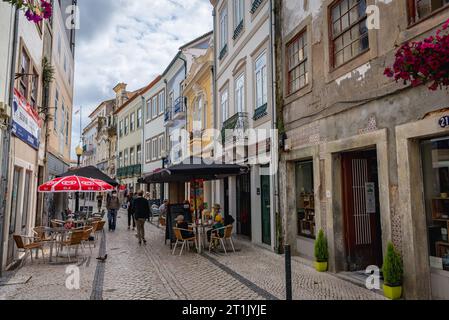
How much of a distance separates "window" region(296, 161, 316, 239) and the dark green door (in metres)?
1.43

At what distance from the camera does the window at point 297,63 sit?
9.71 metres

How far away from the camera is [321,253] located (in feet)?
27.0

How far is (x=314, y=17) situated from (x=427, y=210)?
16.8 feet

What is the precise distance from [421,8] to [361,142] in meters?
2.35

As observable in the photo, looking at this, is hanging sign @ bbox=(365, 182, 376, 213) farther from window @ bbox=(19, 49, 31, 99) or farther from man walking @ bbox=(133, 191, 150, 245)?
window @ bbox=(19, 49, 31, 99)

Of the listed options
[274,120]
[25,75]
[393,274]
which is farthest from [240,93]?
[393,274]

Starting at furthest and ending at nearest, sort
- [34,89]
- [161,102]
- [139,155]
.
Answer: [139,155]
[161,102]
[34,89]

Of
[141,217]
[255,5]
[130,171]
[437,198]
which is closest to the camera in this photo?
[437,198]

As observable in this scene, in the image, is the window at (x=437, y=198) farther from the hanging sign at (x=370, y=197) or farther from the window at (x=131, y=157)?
the window at (x=131, y=157)

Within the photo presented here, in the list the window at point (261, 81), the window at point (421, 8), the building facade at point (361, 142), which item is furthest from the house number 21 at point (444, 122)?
the window at point (261, 81)

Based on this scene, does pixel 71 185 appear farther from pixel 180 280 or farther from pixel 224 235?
pixel 180 280

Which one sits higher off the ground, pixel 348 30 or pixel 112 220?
pixel 348 30

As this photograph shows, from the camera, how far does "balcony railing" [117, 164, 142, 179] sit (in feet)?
107
